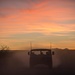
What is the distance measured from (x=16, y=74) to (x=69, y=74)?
3.40 m

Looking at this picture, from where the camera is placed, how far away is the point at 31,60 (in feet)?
88.9

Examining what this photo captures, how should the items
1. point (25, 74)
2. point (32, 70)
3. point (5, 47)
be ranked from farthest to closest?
1. point (5, 47)
2. point (32, 70)
3. point (25, 74)

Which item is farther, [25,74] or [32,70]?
[32,70]

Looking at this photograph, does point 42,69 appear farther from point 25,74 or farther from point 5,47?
point 5,47

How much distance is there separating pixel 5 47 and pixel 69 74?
82.4 ft

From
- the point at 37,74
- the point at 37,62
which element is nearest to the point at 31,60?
the point at 37,62

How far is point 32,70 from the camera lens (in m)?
26.5

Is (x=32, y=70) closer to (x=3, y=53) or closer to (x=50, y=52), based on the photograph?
(x=50, y=52)

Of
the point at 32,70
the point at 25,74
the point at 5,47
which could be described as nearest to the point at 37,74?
the point at 25,74

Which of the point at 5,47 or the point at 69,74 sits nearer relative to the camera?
the point at 69,74

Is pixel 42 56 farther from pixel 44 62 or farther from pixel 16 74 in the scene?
pixel 16 74

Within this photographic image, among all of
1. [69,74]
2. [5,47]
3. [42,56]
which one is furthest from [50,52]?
[5,47]

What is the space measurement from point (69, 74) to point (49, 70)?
3.40 metres

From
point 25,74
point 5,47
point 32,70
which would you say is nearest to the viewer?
point 25,74
